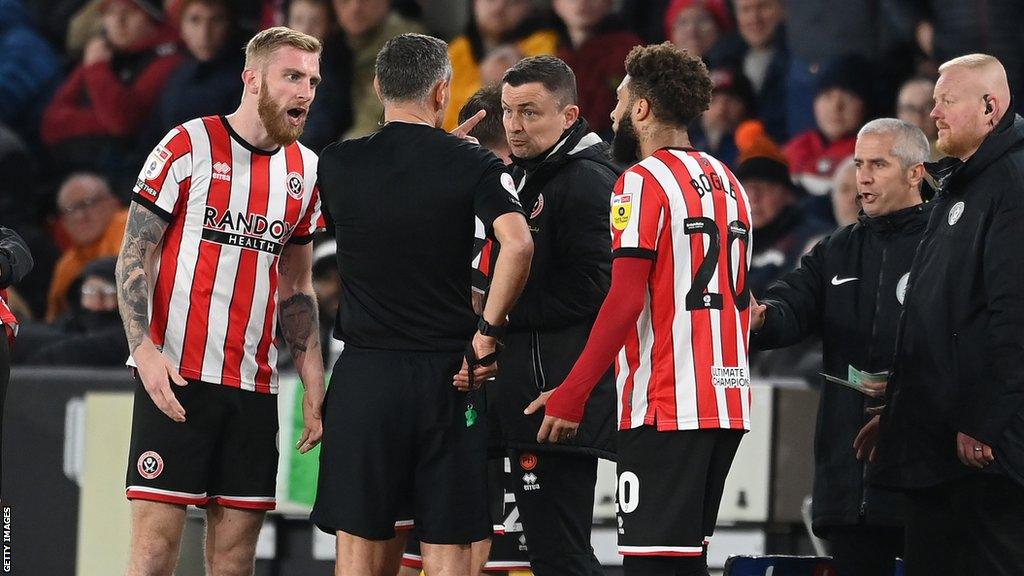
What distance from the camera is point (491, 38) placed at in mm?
9492

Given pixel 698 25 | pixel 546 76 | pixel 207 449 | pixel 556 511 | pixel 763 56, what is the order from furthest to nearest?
pixel 698 25 → pixel 763 56 → pixel 546 76 → pixel 556 511 → pixel 207 449

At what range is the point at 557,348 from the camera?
501 centimetres

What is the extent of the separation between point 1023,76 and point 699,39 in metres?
1.99

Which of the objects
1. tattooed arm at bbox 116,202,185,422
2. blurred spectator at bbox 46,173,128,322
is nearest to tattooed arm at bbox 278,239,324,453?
tattooed arm at bbox 116,202,185,422

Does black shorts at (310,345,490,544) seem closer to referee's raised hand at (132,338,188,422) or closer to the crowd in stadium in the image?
referee's raised hand at (132,338,188,422)

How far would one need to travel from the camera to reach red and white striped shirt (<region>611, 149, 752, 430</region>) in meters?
4.36

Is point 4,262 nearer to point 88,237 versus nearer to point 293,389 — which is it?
point 293,389

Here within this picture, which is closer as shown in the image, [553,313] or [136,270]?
[136,270]

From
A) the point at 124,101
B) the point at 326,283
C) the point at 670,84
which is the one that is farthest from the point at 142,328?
the point at 124,101

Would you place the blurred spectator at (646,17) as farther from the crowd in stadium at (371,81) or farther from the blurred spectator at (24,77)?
the blurred spectator at (24,77)

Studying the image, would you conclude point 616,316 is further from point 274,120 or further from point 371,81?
point 371,81

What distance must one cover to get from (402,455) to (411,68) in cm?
118

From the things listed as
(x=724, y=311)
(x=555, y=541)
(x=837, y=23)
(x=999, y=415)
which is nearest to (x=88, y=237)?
(x=837, y=23)

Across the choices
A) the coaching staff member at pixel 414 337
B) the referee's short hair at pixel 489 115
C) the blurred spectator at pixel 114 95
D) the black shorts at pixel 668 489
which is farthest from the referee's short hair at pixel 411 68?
the blurred spectator at pixel 114 95
